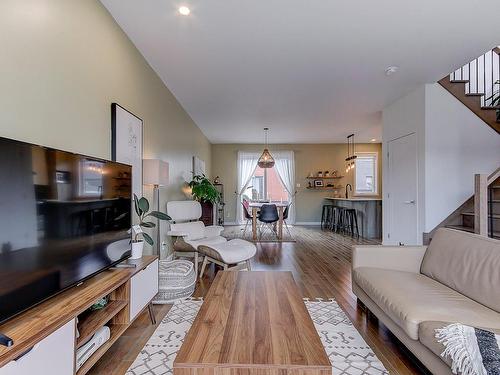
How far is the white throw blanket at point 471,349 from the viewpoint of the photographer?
1109mm

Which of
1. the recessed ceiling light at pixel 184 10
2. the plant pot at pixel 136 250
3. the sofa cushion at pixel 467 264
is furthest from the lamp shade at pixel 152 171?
the sofa cushion at pixel 467 264

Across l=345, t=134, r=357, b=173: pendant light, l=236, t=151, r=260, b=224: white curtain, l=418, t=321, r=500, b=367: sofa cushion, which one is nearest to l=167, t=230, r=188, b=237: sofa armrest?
l=418, t=321, r=500, b=367: sofa cushion

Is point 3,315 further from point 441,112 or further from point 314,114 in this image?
point 314,114

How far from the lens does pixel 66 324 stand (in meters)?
1.19

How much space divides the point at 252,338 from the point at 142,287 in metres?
1.07

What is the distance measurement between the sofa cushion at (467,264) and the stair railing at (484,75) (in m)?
3.24

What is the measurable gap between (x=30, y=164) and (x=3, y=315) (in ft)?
1.99

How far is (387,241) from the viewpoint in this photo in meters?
4.98

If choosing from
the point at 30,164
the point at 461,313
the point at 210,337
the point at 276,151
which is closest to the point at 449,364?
the point at 461,313

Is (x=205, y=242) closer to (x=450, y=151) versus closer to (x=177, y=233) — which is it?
(x=177, y=233)

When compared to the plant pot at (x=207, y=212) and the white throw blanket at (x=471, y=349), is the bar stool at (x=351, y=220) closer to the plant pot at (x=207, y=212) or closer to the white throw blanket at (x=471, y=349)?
the plant pot at (x=207, y=212)

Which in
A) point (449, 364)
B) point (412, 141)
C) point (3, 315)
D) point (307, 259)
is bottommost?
point (307, 259)

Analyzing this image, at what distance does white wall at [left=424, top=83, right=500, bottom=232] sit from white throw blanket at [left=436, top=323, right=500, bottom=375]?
3.10m

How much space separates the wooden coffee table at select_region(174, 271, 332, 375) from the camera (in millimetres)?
1138
